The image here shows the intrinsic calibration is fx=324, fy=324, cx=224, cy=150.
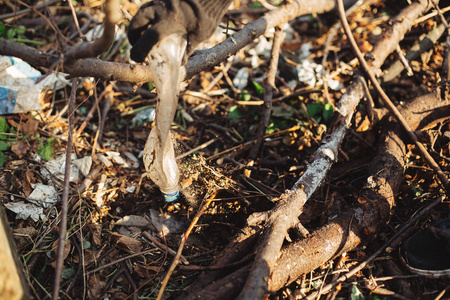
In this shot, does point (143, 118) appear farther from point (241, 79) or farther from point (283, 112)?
point (283, 112)

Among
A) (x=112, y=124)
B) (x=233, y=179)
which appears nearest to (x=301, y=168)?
(x=233, y=179)

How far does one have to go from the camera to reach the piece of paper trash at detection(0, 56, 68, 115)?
277 centimetres

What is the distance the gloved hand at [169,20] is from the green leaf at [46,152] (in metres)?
1.45

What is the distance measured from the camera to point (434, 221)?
7.64 feet

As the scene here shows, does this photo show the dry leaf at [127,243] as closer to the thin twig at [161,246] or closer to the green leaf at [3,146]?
the thin twig at [161,246]

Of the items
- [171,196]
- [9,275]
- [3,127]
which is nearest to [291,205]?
[171,196]

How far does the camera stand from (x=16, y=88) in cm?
281

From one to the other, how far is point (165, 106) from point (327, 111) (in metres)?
1.77

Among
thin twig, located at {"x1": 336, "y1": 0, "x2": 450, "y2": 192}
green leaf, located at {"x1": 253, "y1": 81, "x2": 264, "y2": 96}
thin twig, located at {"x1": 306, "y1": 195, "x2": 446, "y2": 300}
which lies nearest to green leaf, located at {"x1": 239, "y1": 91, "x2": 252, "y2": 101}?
green leaf, located at {"x1": 253, "y1": 81, "x2": 264, "y2": 96}

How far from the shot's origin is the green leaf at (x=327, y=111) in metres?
3.05

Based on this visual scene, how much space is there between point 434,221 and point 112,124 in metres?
2.89

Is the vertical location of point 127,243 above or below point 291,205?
below

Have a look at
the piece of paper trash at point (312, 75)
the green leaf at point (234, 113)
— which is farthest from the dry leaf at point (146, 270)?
the piece of paper trash at point (312, 75)

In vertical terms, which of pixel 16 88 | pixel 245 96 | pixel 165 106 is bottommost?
pixel 245 96
